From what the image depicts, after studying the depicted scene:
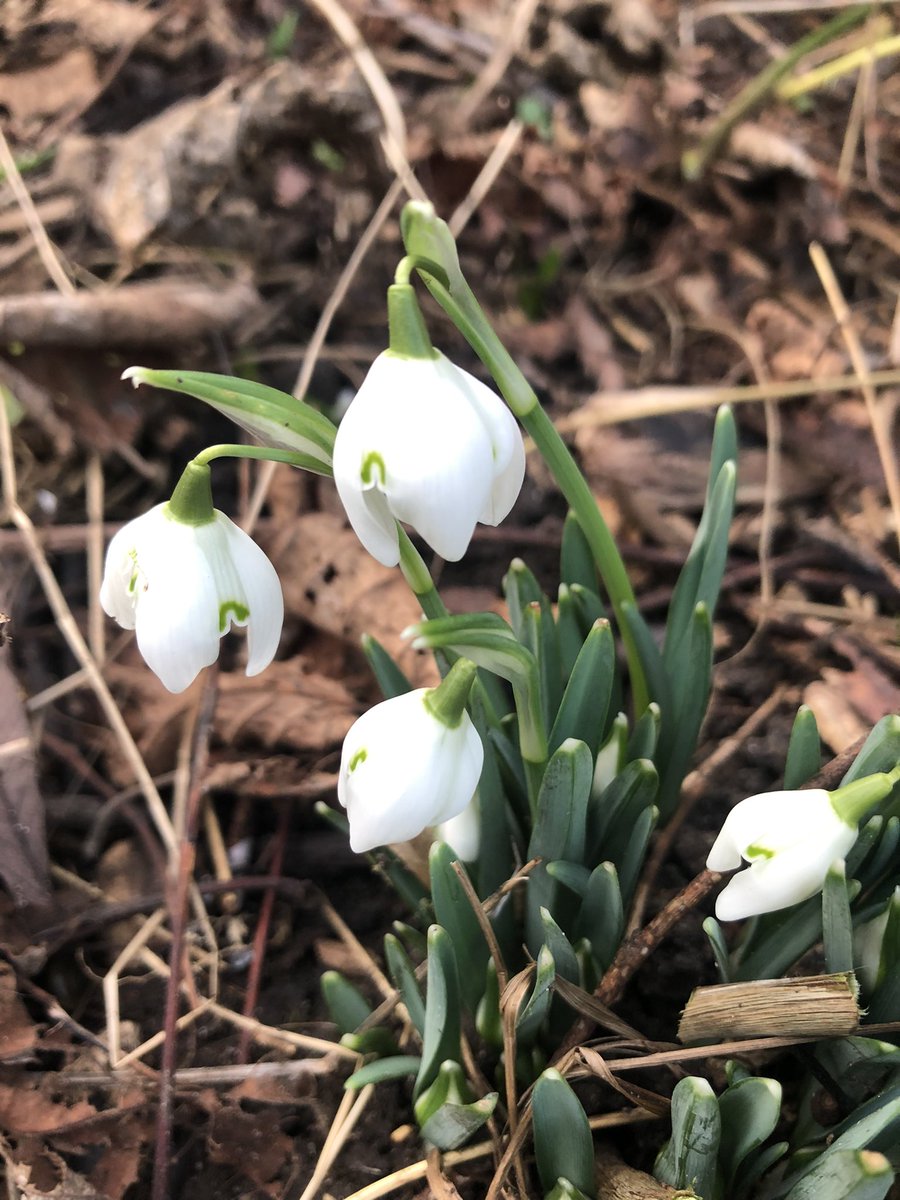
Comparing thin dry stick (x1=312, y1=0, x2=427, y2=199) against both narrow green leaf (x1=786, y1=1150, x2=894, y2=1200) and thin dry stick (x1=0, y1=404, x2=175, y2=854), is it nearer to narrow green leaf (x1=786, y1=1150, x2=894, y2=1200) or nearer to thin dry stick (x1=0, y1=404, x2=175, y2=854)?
thin dry stick (x1=0, y1=404, x2=175, y2=854)

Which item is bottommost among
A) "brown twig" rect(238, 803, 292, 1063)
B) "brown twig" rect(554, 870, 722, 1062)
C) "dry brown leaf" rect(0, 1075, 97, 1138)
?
"brown twig" rect(238, 803, 292, 1063)

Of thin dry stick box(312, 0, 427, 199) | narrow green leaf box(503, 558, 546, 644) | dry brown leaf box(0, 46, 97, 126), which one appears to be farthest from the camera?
dry brown leaf box(0, 46, 97, 126)

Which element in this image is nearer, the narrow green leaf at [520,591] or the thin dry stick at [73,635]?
the narrow green leaf at [520,591]

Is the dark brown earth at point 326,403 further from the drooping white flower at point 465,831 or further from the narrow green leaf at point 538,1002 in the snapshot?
the drooping white flower at point 465,831

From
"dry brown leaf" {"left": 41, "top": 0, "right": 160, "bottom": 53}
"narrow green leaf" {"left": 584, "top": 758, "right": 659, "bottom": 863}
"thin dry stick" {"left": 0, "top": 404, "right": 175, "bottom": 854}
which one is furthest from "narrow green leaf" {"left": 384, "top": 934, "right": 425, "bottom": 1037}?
"dry brown leaf" {"left": 41, "top": 0, "right": 160, "bottom": 53}

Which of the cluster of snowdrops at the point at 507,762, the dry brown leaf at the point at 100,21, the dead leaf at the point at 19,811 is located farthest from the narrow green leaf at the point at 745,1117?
the dry brown leaf at the point at 100,21

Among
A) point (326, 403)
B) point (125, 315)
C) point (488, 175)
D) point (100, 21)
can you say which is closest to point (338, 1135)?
→ point (326, 403)

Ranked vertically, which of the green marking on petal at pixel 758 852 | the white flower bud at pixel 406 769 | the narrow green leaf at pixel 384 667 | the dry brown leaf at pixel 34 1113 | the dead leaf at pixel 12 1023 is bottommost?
the dry brown leaf at pixel 34 1113
